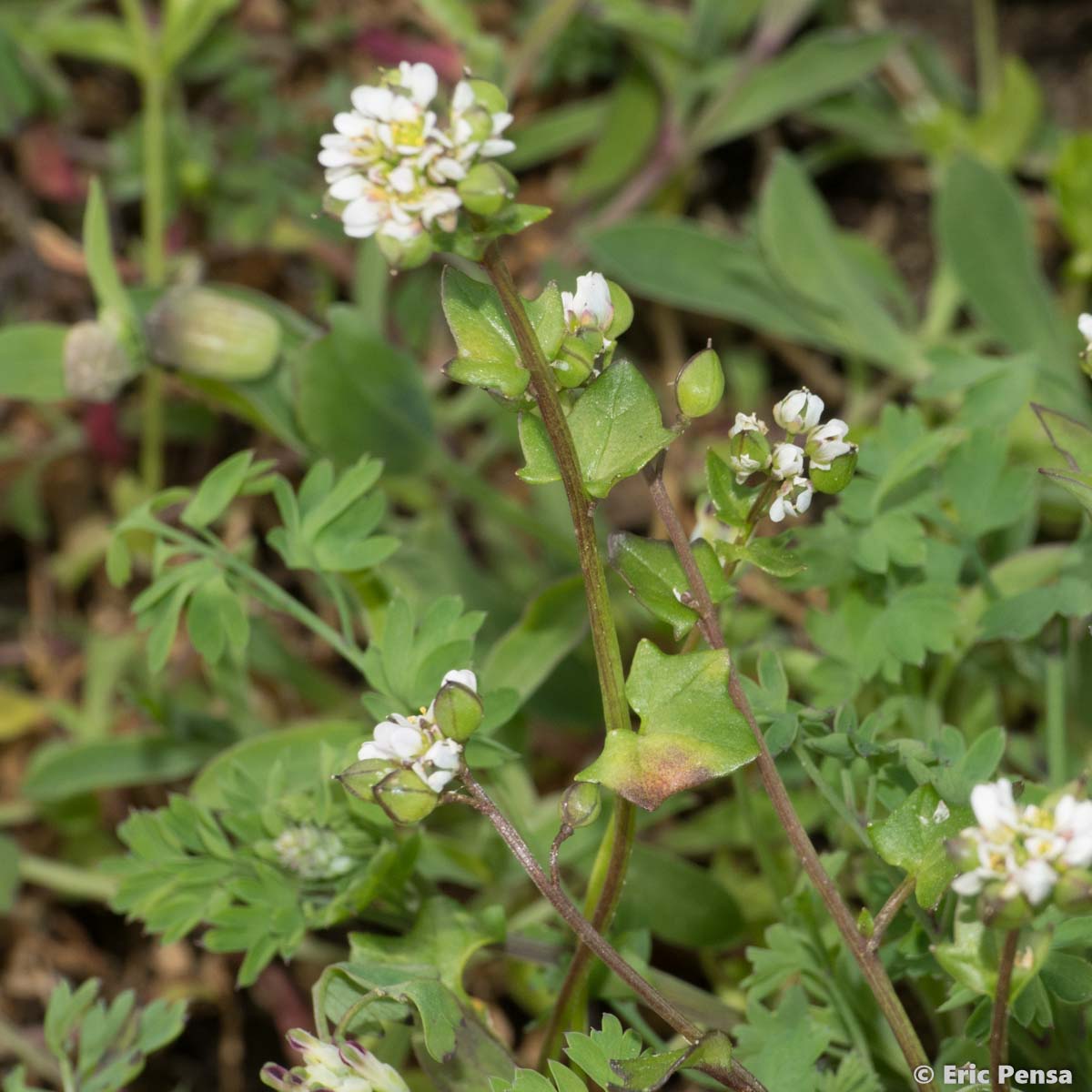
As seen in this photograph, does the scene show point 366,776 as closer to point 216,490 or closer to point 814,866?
point 814,866

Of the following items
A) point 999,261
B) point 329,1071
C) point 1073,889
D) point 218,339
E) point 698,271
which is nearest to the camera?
point 1073,889

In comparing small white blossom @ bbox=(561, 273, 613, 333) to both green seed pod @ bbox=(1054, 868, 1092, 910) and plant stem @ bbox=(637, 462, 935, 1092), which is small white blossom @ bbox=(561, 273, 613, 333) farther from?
green seed pod @ bbox=(1054, 868, 1092, 910)

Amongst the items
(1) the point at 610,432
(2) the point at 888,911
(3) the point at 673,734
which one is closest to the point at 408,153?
(1) the point at 610,432

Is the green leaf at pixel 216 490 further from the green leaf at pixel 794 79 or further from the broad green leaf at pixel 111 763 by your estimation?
the green leaf at pixel 794 79

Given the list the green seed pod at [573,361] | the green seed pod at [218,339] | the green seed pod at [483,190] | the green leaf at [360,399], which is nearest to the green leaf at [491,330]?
the green seed pod at [573,361]

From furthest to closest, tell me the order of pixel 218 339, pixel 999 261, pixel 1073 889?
pixel 999 261, pixel 218 339, pixel 1073 889
